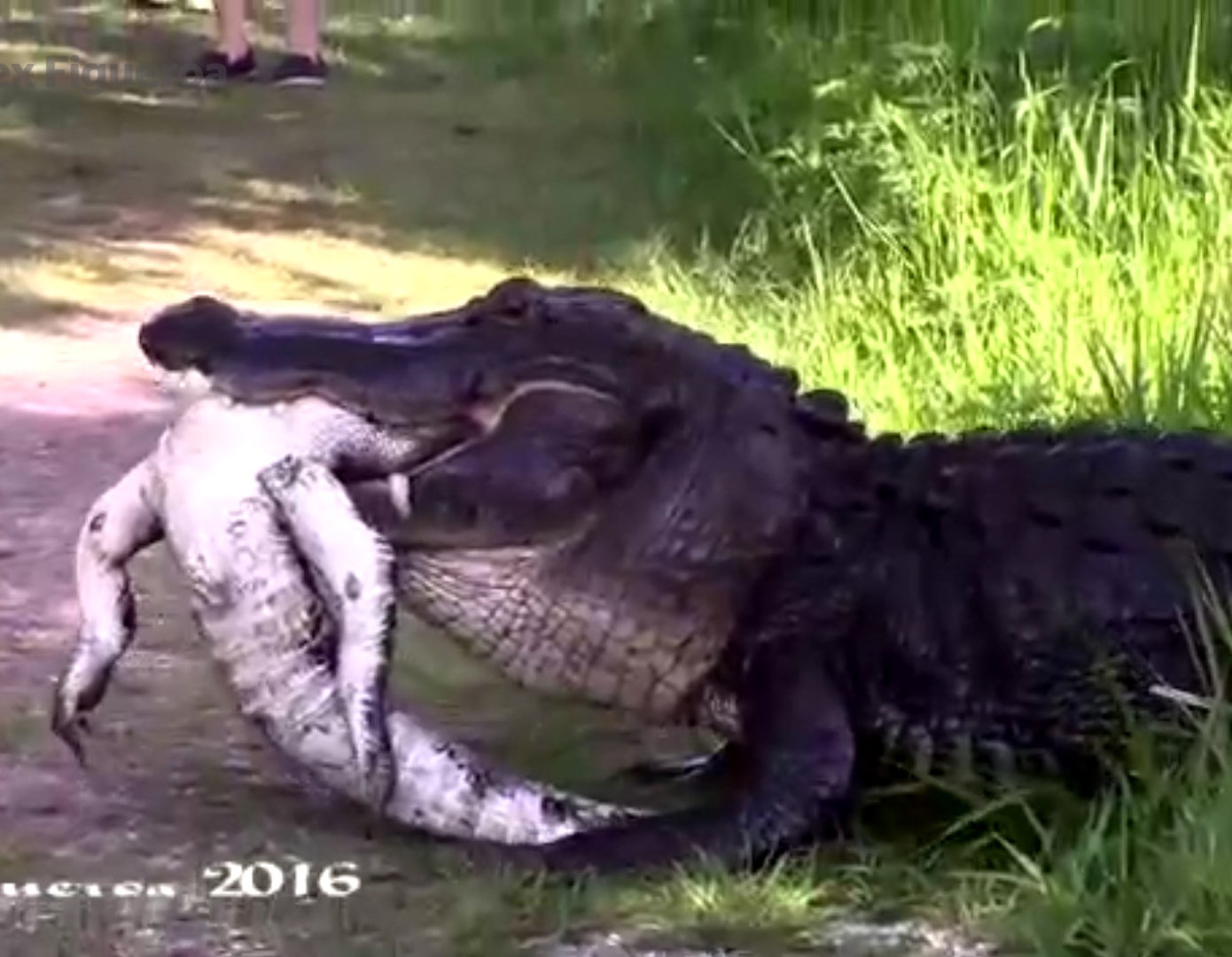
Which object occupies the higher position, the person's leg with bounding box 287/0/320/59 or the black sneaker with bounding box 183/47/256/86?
the person's leg with bounding box 287/0/320/59

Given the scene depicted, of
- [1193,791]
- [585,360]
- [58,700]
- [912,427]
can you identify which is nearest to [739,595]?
[585,360]

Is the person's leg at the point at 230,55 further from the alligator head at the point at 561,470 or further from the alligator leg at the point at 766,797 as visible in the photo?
the alligator leg at the point at 766,797

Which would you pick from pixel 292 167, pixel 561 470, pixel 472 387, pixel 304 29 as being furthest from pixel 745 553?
pixel 304 29

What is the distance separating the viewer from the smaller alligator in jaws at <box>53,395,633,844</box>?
272cm

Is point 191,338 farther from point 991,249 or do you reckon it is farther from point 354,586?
point 991,249

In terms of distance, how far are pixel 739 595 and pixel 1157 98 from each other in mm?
2781

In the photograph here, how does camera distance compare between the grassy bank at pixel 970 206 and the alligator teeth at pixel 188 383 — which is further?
the grassy bank at pixel 970 206

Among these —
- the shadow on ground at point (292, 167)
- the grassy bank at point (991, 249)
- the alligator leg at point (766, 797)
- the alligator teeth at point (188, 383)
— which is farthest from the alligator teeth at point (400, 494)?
the shadow on ground at point (292, 167)

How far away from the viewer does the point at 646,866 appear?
267 cm

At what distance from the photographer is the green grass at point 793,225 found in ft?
8.63

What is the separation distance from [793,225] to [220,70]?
11.8ft

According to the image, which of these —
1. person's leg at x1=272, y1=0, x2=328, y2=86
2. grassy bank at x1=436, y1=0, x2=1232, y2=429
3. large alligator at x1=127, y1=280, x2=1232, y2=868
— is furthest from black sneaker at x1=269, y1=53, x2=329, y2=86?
large alligator at x1=127, y1=280, x2=1232, y2=868

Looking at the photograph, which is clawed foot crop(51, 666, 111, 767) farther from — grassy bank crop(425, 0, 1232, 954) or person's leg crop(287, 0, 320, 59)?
person's leg crop(287, 0, 320, 59)

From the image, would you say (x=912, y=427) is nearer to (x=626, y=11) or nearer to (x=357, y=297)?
(x=357, y=297)
